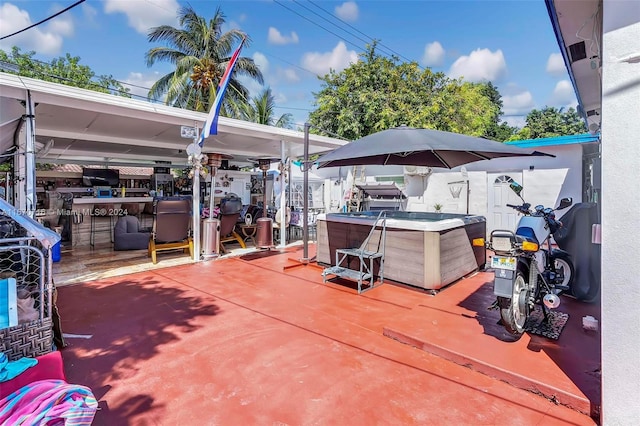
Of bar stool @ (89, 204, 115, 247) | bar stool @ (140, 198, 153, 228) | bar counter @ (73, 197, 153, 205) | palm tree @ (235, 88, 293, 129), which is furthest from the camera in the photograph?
palm tree @ (235, 88, 293, 129)

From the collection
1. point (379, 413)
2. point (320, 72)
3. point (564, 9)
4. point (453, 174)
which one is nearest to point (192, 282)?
point (379, 413)

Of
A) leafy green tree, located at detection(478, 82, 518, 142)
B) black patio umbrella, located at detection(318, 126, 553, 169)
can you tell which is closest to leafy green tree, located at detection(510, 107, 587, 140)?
leafy green tree, located at detection(478, 82, 518, 142)

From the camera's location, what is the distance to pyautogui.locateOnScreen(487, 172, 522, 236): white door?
8695 millimetres

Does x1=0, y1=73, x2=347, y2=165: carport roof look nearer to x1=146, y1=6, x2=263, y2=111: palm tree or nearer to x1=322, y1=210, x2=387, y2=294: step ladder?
x1=322, y1=210, x2=387, y2=294: step ladder

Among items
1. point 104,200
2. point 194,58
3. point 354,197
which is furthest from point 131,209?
point 194,58

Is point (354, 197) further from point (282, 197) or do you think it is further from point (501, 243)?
point (501, 243)

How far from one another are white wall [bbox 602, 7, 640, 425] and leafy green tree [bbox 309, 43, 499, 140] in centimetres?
1311

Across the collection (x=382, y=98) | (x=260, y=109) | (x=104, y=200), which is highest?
(x=260, y=109)

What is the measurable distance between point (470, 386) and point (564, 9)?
3.06m

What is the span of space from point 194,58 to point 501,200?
14.3m

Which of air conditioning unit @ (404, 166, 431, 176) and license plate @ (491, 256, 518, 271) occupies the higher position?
air conditioning unit @ (404, 166, 431, 176)

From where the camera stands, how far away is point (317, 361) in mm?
2625

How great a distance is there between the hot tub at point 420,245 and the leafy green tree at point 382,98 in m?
10.0

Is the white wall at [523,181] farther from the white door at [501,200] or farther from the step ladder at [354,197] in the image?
the step ladder at [354,197]
